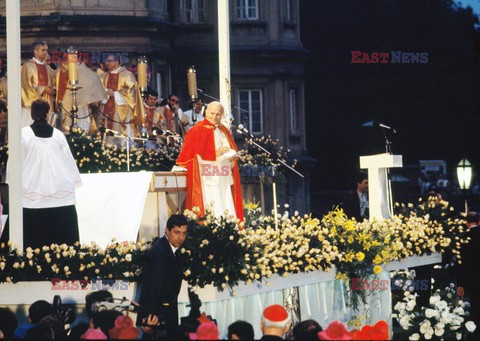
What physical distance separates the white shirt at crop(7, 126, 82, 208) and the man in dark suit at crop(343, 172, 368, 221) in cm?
450

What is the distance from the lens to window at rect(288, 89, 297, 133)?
4809cm

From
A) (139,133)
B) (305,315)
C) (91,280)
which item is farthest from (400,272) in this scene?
(139,133)

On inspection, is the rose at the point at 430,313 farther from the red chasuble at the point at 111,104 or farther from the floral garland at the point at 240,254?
the red chasuble at the point at 111,104

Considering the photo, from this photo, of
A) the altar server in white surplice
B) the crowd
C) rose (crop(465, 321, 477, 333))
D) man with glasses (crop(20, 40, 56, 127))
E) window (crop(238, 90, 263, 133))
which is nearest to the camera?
the crowd

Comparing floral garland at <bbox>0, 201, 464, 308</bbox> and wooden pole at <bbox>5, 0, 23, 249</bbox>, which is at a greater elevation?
wooden pole at <bbox>5, 0, 23, 249</bbox>

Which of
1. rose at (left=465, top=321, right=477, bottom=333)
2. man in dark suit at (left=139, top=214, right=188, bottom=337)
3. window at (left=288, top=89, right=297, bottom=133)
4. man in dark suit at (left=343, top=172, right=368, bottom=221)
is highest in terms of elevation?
window at (left=288, top=89, right=297, bottom=133)

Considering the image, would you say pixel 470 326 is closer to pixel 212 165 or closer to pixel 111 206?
pixel 212 165

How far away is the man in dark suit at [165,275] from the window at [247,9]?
1318 inches

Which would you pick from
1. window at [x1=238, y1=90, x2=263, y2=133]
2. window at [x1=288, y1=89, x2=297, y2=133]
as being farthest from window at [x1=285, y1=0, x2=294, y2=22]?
window at [x1=238, y1=90, x2=263, y2=133]

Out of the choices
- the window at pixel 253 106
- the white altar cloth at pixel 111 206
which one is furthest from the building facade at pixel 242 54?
the white altar cloth at pixel 111 206

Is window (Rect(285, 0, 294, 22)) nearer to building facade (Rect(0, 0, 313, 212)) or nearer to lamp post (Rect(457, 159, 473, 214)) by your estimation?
building facade (Rect(0, 0, 313, 212))

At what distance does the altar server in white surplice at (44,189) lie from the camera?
52.9ft

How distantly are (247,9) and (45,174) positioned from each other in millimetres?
31706

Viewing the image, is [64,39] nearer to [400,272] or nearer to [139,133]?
[139,133]
